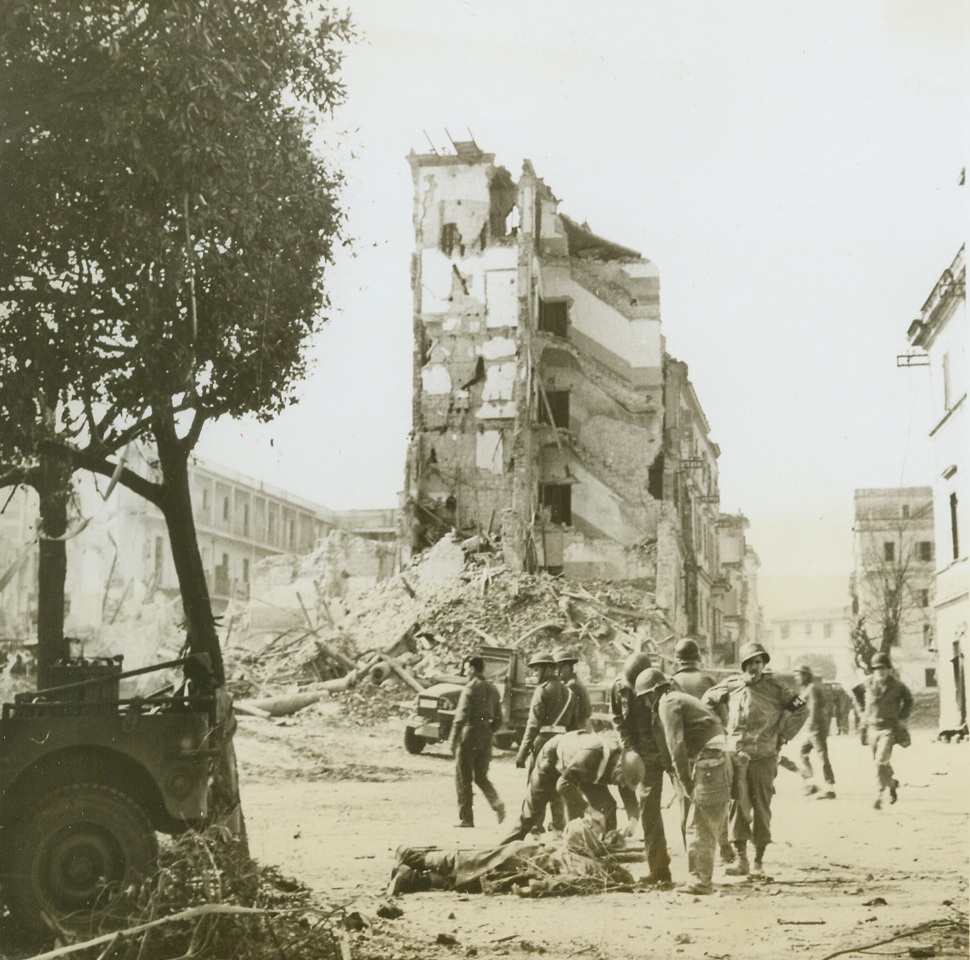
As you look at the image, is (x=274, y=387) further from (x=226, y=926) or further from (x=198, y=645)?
(x=226, y=926)

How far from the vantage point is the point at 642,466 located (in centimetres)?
986

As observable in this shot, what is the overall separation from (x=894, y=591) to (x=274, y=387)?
12.4 ft

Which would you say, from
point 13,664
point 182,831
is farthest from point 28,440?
point 182,831

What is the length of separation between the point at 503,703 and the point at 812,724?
77.1 inches

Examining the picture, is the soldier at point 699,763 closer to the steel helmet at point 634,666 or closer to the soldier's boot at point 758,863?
the soldier's boot at point 758,863

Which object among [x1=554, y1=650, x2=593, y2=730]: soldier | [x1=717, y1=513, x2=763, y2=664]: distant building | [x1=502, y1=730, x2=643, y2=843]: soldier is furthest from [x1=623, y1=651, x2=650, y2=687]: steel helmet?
[x1=717, y1=513, x2=763, y2=664]: distant building

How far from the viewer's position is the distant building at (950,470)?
263 inches

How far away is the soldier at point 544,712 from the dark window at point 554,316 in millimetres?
2740

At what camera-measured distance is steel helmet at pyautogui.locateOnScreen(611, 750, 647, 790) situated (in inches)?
265

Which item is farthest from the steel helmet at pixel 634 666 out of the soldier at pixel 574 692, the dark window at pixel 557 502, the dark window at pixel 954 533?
the dark window at pixel 557 502

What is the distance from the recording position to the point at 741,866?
650 cm

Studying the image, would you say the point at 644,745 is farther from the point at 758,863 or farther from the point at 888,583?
the point at 888,583

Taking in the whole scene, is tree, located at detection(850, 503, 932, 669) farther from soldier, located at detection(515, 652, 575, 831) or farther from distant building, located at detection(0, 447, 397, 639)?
distant building, located at detection(0, 447, 397, 639)

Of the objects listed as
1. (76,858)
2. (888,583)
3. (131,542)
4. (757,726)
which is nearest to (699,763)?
(757,726)
